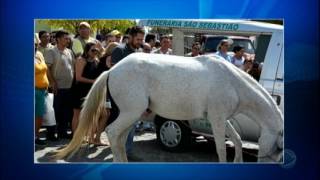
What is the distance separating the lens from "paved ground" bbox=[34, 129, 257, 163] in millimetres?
7086

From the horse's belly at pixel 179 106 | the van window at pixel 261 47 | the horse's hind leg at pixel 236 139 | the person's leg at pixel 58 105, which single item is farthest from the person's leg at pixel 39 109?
the van window at pixel 261 47

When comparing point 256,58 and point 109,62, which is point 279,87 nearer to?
point 256,58

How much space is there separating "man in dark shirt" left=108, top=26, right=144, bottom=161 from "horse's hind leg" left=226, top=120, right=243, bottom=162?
845 mm

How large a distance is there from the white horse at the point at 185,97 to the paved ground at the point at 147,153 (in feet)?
0.25

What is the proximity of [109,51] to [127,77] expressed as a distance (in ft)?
0.94

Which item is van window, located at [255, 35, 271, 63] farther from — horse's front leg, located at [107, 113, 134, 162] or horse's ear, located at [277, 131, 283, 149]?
horse's front leg, located at [107, 113, 134, 162]

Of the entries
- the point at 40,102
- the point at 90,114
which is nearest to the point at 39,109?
the point at 40,102

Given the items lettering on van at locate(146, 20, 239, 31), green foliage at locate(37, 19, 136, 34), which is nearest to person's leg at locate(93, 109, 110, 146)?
green foliage at locate(37, 19, 136, 34)

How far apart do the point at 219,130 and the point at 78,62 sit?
1406mm

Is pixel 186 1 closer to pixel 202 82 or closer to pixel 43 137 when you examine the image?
pixel 202 82

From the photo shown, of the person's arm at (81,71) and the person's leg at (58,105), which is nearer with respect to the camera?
the person's arm at (81,71)

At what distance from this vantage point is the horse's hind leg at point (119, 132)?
7039mm

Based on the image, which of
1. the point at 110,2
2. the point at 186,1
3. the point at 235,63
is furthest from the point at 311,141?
the point at 110,2

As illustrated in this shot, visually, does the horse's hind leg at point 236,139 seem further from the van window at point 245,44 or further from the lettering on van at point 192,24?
the lettering on van at point 192,24
